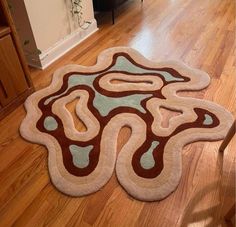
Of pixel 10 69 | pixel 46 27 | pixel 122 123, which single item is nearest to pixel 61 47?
pixel 46 27

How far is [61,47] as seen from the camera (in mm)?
2287

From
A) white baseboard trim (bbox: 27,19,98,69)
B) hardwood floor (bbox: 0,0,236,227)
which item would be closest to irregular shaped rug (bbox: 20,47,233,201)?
hardwood floor (bbox: 0,0,236,227)

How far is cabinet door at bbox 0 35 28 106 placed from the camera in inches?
59.0

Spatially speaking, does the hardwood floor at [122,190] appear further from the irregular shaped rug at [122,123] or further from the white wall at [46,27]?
the white wall at [46,27]

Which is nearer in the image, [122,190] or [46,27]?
[122,190]

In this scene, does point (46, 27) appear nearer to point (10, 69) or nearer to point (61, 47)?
point (61, 47)

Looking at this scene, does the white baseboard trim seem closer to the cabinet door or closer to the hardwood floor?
the hardwood floor

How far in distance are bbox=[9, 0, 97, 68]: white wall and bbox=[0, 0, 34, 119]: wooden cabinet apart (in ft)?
1.44

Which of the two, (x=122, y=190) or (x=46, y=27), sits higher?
(x=46, y=27)

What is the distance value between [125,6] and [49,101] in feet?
6.59

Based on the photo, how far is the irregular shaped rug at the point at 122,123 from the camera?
4.17 ft

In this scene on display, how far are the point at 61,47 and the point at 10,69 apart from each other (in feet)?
2.65

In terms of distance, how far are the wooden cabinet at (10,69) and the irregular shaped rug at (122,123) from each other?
10 cm

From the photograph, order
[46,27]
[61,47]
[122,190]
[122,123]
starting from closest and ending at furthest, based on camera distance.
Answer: [122,190], [122,123], [46,27], [61,47]
